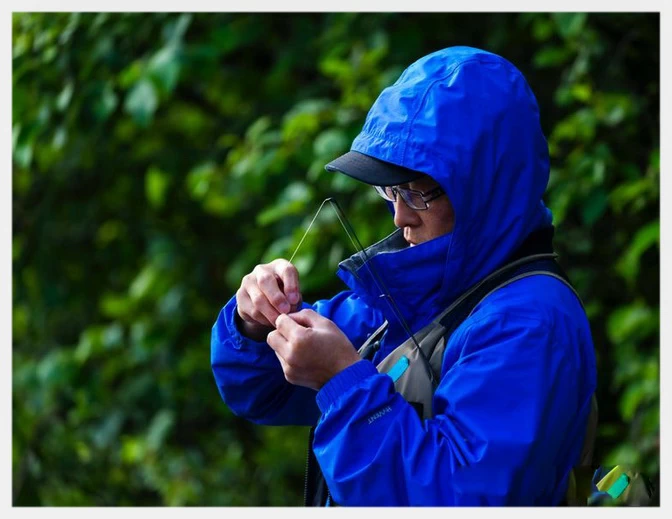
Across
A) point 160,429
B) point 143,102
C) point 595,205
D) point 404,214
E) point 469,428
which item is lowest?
point 160,429

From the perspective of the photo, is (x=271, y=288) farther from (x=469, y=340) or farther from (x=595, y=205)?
(x=595, y=205)

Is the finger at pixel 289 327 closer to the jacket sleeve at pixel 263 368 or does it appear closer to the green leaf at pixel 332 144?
the jacket sleeve at pixel 263 368

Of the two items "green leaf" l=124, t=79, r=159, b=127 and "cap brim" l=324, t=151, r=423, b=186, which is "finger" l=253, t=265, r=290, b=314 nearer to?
"cap brim" l=324, t=151, r=423, b=186

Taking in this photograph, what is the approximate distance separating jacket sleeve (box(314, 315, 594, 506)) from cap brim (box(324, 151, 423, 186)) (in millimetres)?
272

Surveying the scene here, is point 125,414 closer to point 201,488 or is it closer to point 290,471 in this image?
point 201,488

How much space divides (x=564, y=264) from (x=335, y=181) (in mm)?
1002

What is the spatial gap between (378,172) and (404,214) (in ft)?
0.30

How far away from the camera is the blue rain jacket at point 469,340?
4.48ft

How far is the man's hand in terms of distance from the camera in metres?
1.45

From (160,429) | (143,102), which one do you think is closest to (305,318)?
(143,102)

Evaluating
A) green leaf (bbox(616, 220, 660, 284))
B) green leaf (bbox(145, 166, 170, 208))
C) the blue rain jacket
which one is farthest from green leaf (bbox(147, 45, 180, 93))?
the blue rain jacket

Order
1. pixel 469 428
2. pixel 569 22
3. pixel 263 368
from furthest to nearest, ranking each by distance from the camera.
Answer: pixel 569 22 < pixel 263 368 < pixel 469 428

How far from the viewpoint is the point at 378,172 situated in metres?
1.56

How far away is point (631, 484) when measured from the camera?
1.60 meters
